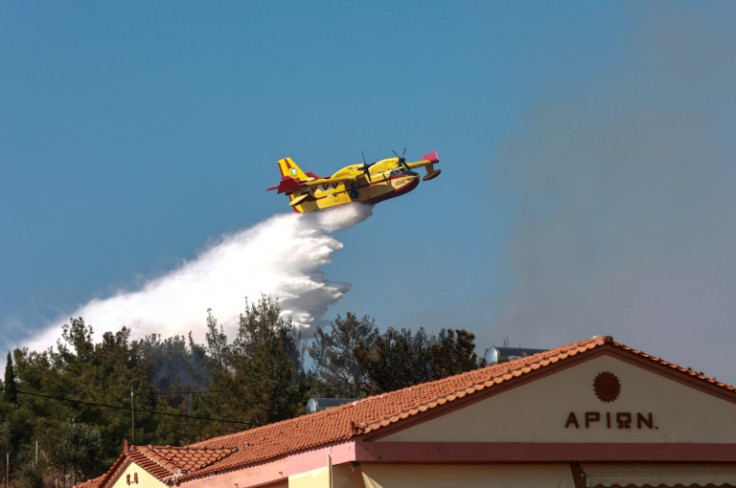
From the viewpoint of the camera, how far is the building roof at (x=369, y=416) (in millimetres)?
22234

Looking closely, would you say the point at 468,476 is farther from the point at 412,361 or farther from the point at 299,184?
the point at 299,184

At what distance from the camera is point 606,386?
23.8 m

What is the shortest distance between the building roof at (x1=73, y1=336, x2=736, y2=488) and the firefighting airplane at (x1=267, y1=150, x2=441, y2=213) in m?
68.0

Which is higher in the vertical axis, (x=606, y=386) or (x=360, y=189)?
(x=360, y=189)

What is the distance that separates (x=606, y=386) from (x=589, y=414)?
653 millimetres

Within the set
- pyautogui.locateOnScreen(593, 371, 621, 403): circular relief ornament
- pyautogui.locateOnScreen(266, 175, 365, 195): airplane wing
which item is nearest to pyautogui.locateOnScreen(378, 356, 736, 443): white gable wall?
pyautogui.locateOnScreen(593, 371, 621, 403): circular relief ornament

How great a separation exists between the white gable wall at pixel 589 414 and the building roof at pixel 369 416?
0.24 meters

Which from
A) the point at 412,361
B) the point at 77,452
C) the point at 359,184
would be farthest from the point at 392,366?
the point at 359,184

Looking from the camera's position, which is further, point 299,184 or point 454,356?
point 299,184

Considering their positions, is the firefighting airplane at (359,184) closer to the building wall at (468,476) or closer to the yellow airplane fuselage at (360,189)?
the yellow airplane fuselage at (360,189)

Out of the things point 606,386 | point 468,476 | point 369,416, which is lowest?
point 468,476

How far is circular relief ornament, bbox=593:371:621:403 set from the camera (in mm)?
23766

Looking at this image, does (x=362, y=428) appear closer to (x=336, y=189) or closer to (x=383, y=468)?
(x=383, y=468)

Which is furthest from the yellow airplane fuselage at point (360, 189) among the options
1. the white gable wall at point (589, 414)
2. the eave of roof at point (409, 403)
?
the white gable wall at point (589, 414)
